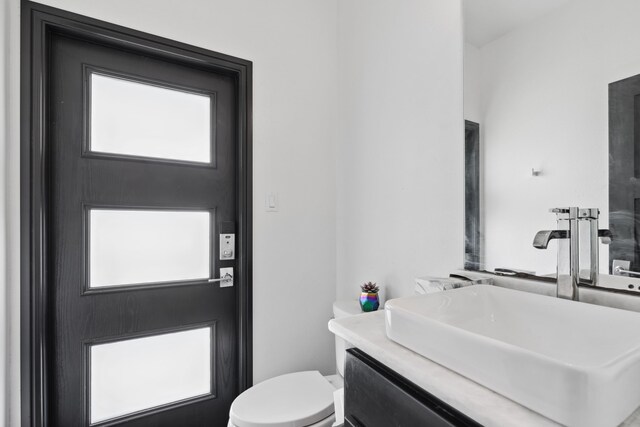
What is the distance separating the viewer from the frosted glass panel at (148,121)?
1363 mm

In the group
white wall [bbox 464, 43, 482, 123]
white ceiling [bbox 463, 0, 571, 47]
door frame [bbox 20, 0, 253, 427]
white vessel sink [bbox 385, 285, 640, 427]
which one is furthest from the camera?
door frame [bbox 20, 0, 253, 427]

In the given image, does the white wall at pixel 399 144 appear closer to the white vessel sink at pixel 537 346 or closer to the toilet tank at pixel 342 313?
the toilet tank at pixel 342 313

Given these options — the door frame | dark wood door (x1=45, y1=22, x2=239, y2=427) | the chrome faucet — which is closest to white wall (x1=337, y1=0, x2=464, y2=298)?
the chrome faucet

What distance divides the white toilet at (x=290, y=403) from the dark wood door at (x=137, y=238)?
368mm

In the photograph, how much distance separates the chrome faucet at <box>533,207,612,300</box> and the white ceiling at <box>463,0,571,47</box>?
23.4 inches

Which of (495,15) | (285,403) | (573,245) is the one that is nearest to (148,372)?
(285,403)

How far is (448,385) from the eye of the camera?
0.48 m

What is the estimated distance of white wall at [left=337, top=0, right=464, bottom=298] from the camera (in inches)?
44.4

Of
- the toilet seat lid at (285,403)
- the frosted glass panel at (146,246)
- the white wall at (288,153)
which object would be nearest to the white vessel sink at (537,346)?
the toilet seat lid at (285,403)

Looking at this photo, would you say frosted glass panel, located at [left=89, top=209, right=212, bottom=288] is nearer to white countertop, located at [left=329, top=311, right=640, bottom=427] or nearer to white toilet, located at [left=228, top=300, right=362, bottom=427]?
white toilet, located at [left=228, top=300, right=362, bottom=427]

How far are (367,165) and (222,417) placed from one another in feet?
4.87

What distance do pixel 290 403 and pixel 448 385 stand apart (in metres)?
0.94

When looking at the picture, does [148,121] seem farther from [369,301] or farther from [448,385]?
[448,385]

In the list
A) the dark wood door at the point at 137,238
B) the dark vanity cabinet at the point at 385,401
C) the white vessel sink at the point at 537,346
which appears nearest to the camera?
the white vessel sink at the point at 537,346
